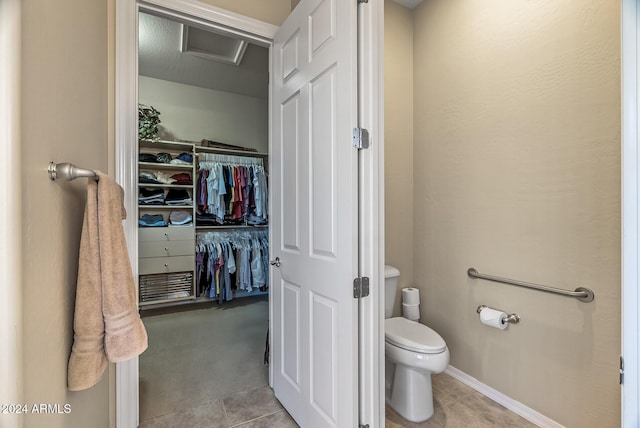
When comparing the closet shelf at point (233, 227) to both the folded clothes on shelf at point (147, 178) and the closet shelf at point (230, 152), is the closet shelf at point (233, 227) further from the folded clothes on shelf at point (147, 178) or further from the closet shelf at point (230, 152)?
the closet shelf at point (230, 152)

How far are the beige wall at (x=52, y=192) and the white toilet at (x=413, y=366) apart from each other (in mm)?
1424

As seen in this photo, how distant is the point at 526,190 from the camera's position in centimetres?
167

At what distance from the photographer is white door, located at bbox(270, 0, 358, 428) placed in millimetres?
1197

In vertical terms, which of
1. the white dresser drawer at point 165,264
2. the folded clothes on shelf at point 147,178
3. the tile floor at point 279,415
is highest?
the folded clothes on shelf at point 147,178

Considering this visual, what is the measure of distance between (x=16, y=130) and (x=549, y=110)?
213 centimetres

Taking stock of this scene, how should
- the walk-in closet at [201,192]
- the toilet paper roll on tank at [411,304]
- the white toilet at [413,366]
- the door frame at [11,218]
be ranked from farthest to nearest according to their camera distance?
the walk-in closet at [201,192] → the toilet paper roll on tank at [411,304] → the white toilet at [413,366] → the door frame at [11,218]

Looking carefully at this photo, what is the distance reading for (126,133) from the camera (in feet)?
4.83

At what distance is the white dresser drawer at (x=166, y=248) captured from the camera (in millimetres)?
3330

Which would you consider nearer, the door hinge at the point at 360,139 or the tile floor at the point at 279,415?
the door hinge at the point at 360,139

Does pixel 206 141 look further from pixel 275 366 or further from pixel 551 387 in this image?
pixel 551 387

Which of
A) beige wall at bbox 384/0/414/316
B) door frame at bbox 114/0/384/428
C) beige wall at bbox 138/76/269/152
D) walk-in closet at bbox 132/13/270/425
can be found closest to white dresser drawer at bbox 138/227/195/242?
walk-in closet at bbox 132/13/270/425

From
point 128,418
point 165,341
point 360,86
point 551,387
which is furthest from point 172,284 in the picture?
point 551,387

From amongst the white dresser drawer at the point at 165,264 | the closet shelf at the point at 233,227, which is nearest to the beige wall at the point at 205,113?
the closet shelf at the point at 233,227

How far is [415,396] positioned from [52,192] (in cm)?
187
